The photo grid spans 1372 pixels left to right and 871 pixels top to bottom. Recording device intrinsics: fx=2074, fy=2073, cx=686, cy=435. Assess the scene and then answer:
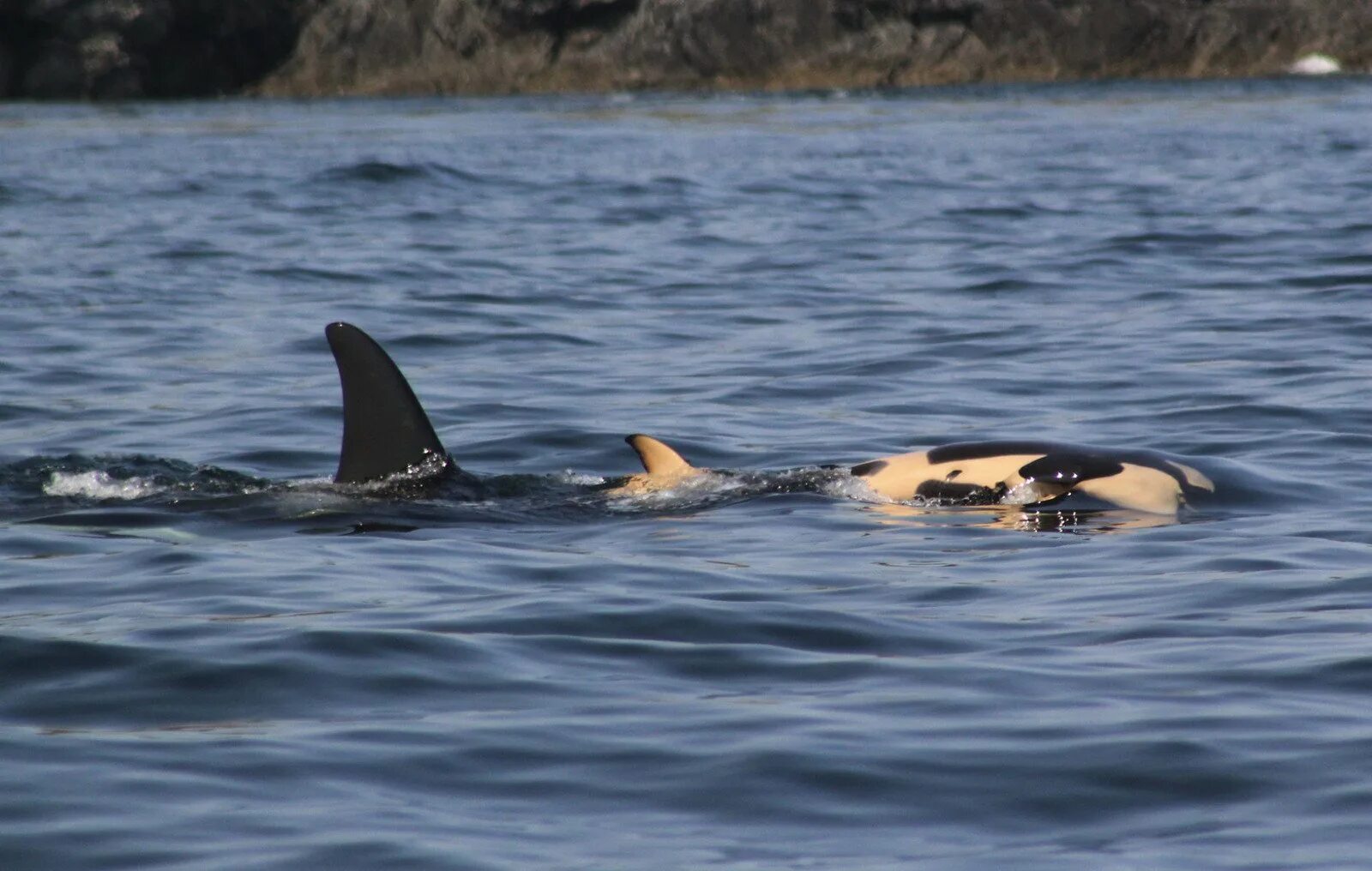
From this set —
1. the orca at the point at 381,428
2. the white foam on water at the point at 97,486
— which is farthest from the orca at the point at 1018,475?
the white foam on water at the point at 97,486

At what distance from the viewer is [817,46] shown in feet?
A: 228

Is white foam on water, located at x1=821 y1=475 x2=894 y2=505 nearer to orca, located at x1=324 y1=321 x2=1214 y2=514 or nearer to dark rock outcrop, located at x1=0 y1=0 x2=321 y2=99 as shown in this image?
orca, located at x1=324 y1=321 x2=1214 y2=514

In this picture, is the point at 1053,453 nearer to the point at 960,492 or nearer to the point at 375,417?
the point at 960,492

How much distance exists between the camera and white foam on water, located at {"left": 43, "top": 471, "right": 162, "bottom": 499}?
31.6 feet

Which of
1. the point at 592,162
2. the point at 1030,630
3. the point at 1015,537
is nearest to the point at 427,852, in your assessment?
the point at 1030,630

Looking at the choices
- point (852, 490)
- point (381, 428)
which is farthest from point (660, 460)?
point (381, 428)

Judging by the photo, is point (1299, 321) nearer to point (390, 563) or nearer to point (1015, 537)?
point (1015, 537)

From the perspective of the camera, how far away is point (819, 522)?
360 inches

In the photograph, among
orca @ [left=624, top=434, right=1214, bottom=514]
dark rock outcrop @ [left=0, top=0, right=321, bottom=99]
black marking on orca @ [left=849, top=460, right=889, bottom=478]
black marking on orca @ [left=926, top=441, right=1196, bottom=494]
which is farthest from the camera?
dark rock outcrop @ [left=0, top=0, right=321, bottom=99]

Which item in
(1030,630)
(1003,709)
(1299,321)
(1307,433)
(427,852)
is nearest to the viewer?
(427,852)

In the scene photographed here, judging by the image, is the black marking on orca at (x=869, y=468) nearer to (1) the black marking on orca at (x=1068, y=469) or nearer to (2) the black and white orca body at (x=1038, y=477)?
(2) the black and white orca body at (x=1038, y=477)

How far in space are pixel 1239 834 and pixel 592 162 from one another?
92.1 ft

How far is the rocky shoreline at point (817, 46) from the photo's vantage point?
69.0 meters

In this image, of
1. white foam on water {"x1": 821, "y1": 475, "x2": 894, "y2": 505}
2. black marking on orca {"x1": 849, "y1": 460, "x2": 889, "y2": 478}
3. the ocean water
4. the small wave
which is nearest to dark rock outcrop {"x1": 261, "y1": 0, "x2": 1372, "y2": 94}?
the small wave
